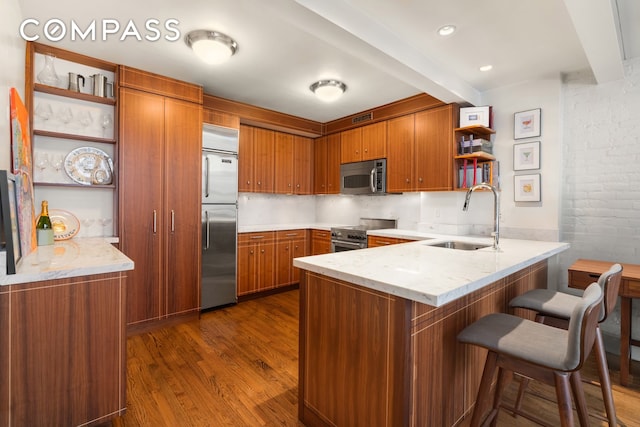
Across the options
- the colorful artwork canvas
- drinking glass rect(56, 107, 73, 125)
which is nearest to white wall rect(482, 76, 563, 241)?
the colorful artwork canvas

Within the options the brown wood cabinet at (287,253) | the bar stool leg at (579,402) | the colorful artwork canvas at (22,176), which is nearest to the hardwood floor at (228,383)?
the bar stool leg at (579,402)

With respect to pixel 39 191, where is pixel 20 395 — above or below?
below

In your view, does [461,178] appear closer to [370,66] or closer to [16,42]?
[370,66]

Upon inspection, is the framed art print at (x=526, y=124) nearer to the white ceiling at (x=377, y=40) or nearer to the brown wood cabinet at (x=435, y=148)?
the white ceiling at (x=377, y=40)

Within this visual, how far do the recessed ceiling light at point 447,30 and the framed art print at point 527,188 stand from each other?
1.73m

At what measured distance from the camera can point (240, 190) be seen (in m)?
4.23

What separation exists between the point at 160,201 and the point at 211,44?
1623 mm

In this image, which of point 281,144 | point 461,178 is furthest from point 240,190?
point 461,178

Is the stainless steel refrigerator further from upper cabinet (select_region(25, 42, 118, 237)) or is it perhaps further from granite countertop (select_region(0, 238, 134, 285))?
granite countertop (select_region(0, 238, 134, 285))

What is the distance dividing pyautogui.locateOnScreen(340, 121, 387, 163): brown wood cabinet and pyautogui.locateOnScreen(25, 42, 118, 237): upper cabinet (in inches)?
115

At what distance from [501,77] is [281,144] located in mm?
2952

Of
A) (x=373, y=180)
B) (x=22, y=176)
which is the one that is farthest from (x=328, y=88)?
(x=22, y=176)

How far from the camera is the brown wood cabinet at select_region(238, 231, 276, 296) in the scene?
398 cm

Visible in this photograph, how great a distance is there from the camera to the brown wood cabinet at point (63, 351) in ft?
4.55
